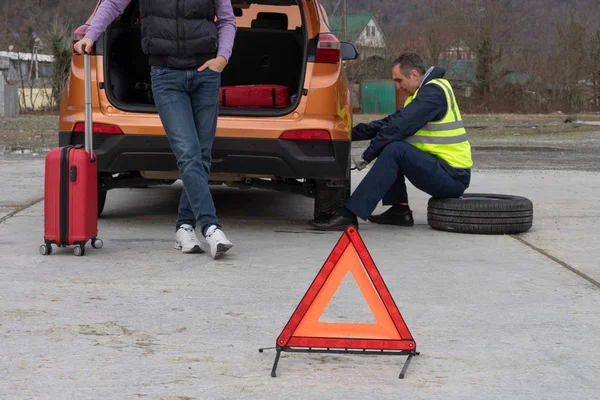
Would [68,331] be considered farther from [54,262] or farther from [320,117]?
[320,117]

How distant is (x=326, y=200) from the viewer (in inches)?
309

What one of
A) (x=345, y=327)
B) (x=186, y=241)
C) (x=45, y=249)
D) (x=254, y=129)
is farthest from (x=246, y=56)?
(x=345, y=327)

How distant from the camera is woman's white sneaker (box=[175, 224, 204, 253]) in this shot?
21.9 feet

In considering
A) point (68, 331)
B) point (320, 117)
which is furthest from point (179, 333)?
point (320, 117)

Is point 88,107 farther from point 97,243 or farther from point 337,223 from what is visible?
point 337,223

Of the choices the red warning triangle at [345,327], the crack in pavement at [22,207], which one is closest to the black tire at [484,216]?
the crack in pavement at [22,207]

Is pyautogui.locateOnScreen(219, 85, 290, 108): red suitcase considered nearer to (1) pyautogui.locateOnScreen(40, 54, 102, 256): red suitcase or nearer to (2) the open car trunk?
(2) the open car trunk

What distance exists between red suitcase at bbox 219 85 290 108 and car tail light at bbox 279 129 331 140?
0.84m

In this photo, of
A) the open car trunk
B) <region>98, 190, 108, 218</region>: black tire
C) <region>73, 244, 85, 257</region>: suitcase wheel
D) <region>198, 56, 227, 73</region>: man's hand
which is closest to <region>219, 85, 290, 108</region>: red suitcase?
the open car trunk

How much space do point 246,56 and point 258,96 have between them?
1.24 meters

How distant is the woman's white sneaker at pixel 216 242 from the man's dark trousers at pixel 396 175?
56.1 inches

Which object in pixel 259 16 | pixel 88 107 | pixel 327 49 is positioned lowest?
pixel 88 107

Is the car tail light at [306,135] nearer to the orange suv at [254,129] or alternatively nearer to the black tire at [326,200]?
the orange suv at [254,129]

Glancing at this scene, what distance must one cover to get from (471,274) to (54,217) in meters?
2.41
